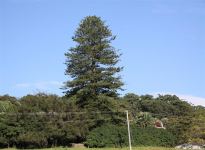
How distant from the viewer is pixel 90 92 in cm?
5525

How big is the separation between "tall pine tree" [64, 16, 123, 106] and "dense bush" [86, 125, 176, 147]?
6.24 m

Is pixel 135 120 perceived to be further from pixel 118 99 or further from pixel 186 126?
pixel 186 126

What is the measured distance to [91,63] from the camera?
5706 centimetres

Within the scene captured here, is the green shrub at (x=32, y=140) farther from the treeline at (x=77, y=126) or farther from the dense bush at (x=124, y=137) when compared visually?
the dense bush at (x=124, y=137)

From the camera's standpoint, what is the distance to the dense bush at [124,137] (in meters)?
49.5

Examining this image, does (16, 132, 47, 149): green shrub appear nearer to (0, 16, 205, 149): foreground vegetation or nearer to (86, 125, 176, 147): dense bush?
(0, 16, 205, 149): foreground vegetation

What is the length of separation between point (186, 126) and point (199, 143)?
15.8 ft

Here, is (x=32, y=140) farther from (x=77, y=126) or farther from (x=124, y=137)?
(x=124, y=137)

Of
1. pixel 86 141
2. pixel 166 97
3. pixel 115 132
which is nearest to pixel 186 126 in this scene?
pixel 115 132

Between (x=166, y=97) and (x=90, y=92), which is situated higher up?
(x=166, y=97)

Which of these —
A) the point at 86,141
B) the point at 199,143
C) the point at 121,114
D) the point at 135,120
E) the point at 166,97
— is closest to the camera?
the point at 199,143

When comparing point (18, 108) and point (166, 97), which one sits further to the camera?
point (166, 97)

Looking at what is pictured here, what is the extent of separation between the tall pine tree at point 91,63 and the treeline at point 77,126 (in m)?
1.98

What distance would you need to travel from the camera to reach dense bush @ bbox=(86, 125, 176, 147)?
49500 millimetres
